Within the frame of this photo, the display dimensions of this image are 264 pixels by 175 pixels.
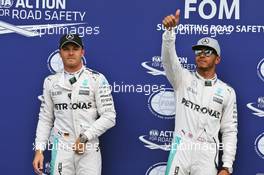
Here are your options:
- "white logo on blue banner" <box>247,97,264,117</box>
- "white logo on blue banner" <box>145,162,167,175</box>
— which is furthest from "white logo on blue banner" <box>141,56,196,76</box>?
"white logo on blue banner" <box>145,162,167,175</box>

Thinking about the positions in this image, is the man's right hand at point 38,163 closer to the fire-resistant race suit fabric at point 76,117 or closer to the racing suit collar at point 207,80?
the fire-resistant race suit fabric at point 76,117

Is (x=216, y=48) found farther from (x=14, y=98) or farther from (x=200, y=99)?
(x=14, y=98)

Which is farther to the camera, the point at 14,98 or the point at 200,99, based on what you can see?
the point at 14,98

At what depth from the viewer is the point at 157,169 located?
13.5 feet

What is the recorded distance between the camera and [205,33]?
160 inches

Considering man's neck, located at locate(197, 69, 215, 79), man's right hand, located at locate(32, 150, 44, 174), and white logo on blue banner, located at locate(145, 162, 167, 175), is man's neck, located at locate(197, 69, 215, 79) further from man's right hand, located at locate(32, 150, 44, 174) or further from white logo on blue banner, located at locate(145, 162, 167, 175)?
man's right hand, located at locate(32, 150, 44, 174)

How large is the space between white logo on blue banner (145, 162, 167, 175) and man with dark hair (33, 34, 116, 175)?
21.1 inches

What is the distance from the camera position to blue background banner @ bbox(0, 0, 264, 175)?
4.07 meters

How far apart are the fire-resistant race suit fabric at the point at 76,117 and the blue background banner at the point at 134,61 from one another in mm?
322

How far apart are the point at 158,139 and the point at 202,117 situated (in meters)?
0.54

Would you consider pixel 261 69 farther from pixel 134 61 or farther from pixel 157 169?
pixel 157 169

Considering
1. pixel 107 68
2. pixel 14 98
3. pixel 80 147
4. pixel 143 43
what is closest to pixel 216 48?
pixel 143 43

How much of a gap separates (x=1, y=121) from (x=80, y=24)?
3.38 feet

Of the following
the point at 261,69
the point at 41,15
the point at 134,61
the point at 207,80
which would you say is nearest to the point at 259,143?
the point at 261,69
